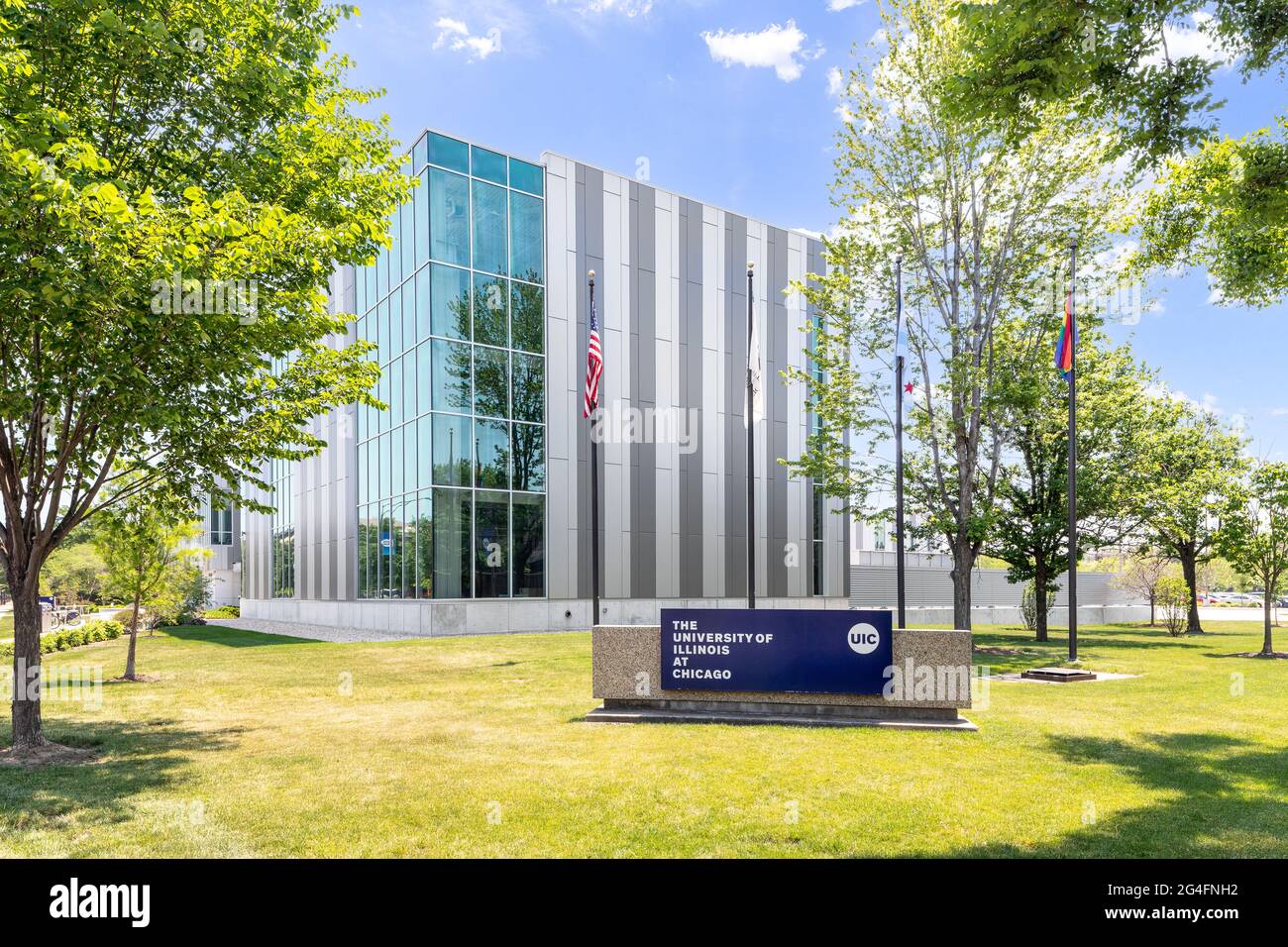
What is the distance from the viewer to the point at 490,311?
33031mm

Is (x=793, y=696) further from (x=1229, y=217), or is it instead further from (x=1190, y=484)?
(x=1190, y=484)

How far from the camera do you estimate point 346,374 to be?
13.0 meters

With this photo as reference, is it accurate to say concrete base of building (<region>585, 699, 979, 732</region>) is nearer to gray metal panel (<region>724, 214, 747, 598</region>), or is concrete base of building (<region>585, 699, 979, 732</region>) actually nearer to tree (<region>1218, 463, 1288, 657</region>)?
tree (<region>1218, 463, 1288, 657</region>)

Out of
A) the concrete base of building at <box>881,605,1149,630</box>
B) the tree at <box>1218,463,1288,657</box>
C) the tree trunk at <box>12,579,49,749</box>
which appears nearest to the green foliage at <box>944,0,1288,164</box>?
the tree trunk at <box>12,579,49,749</box>

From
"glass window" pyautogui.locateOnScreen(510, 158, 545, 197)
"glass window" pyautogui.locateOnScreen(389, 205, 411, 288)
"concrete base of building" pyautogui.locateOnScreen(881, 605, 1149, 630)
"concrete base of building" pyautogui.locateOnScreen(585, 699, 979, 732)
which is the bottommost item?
"concrete base of building" pyautogui.locateOnScreen(881, 605, 1149, 630)

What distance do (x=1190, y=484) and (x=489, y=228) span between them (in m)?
30.8

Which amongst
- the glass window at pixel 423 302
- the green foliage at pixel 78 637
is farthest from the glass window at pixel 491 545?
the green foliage at pixel 78 637

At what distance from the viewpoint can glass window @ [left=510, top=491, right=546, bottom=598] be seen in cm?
3291

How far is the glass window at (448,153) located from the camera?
1259 inches

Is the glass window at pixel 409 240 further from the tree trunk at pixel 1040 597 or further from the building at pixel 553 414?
the tree trunk at pixel 1040 597

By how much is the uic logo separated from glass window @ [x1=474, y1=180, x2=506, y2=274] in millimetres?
25164

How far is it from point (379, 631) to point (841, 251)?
78.2 ft

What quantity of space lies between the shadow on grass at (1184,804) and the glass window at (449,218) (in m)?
27.8
